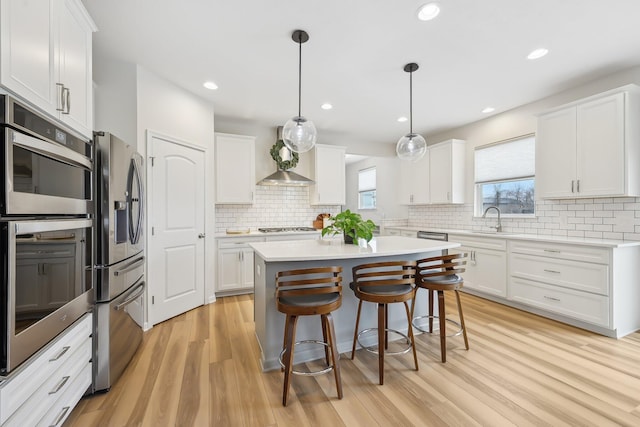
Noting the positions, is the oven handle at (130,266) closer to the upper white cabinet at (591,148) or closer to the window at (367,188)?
the upper white cabinet at (591,148)

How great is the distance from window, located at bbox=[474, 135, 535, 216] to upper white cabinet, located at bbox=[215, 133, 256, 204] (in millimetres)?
3658

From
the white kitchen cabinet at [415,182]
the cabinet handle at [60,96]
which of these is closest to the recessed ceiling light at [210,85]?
the cabinet handle at [60,96]

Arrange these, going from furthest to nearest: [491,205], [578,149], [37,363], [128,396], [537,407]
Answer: [491,205] → [578,149] → [128,396] → [537,407] → [37,363]

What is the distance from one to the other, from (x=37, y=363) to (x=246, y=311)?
2.33 metres

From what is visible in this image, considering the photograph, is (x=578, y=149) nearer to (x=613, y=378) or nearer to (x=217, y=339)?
(x=613, y=378)

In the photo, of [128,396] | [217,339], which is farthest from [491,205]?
[128,396]

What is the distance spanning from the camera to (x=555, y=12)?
2.10 metres

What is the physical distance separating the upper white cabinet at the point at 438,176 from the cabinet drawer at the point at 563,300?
173 cm

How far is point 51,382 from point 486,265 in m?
4.41

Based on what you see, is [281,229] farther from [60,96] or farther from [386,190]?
[60,96]

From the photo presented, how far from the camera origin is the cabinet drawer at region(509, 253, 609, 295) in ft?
9.22

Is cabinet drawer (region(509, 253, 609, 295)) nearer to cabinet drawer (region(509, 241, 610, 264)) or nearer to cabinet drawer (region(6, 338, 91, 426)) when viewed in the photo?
cabinet drawer (region(509, 241, 610, 264))

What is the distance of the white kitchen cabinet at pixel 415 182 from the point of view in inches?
205

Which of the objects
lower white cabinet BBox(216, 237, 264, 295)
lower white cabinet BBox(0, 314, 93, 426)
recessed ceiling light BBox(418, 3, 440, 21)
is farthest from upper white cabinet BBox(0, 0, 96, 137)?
lower white cabinet BBox(216, 237, 264, 295)
